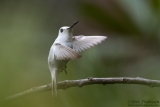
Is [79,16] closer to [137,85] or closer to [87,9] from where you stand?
[87,9]

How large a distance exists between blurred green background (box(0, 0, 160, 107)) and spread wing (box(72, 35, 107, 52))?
13 mm

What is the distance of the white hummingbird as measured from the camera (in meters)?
0.44

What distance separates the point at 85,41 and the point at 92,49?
23 millimetres

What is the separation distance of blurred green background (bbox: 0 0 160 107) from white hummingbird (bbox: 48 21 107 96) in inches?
0.5

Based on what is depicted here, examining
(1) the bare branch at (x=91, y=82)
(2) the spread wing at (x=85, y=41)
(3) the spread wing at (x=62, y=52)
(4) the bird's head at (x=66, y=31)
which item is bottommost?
(1) the bare branch at (x=91, y=82)

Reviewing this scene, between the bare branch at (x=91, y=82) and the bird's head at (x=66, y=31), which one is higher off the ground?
the bird's head at (x=66, y=31)

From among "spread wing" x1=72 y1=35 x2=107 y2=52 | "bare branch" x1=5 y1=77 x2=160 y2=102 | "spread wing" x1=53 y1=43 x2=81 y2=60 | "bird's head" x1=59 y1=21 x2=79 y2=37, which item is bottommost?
"bare branch" x1=5 y1=77 x2=160 y2=102

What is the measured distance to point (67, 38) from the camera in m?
0.49

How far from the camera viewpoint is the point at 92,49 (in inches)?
19.8

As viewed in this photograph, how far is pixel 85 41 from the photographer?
493mm

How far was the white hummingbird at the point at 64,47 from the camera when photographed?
1.45 ft

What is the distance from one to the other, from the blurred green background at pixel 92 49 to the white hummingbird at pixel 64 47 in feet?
0.04

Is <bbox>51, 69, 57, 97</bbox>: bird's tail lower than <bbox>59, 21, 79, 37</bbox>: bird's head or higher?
lower

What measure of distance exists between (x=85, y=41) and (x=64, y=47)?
62mm
